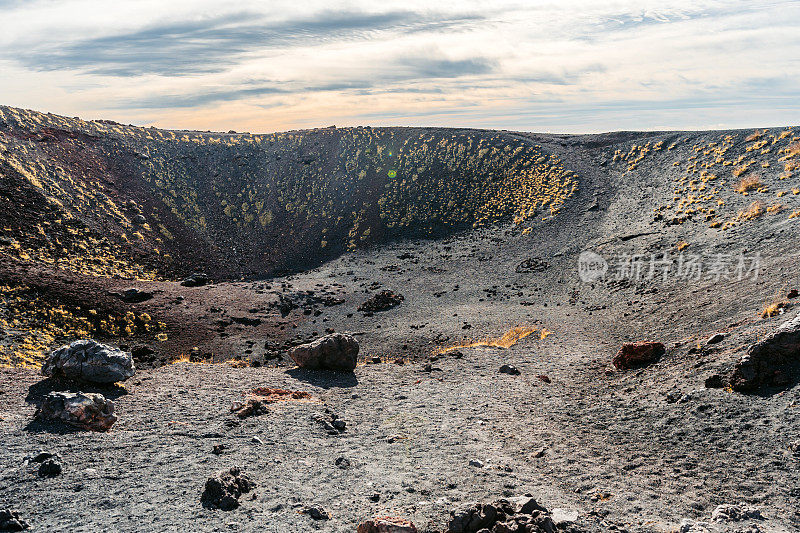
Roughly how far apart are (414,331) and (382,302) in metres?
6.19

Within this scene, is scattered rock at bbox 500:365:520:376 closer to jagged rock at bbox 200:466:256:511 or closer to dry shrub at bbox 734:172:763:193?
jagged rock at bbox 200:466:256:511

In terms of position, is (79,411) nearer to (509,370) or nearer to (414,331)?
(509,370)

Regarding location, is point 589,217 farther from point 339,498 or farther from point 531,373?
point 339,498

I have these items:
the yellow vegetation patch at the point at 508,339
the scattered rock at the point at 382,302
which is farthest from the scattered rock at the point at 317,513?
the scattered rock at the point at 382,302

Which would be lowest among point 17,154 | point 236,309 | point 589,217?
point 236,309

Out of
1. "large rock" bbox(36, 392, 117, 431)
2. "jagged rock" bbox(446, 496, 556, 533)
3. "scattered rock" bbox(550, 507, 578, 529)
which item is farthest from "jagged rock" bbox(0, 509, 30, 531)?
"scattered rock" bbox(550, 507, 578, 529)

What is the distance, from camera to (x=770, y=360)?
1320 centimetres

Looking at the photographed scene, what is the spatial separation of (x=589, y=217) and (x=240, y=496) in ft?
133

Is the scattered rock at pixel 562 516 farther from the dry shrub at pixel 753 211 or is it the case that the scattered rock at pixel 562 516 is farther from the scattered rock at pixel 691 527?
the dry shrub at pixel 753 211

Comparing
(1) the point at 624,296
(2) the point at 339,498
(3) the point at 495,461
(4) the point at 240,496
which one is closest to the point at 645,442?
(3) the point at 495,461

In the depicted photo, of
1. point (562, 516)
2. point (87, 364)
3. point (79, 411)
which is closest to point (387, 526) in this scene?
point (562, 516)

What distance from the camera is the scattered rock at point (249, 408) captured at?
1470 cm

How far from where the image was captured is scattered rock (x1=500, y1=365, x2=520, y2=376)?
19797 mm

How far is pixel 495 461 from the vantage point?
40.3 ft
